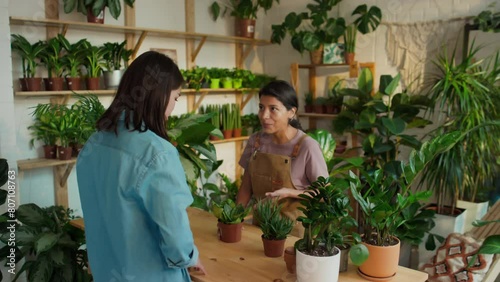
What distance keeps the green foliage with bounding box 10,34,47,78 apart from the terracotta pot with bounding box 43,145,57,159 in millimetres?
538

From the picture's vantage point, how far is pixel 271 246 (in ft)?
5.33

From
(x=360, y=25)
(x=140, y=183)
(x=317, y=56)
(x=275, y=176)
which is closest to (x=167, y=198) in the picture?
(x=140, y=183)

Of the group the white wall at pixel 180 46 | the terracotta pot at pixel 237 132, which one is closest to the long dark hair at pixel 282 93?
A: the white wall at pixel 180 46

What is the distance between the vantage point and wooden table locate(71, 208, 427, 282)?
4.82ft

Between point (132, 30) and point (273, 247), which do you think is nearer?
point (273, 247)

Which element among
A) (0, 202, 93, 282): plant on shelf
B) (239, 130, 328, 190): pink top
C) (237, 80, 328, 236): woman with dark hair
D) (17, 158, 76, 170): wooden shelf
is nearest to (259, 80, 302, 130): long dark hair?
(237, 80, 328, 236): woman with dark hair

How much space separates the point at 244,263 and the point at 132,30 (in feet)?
9.20

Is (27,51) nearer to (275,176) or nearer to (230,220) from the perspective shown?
(275,176)

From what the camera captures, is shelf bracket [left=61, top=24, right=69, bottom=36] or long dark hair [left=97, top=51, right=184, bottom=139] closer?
long dark hair [left=97, top=51, right=184, bottom=139]

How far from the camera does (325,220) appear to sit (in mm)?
1376

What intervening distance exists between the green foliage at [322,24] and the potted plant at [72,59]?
1.97 m

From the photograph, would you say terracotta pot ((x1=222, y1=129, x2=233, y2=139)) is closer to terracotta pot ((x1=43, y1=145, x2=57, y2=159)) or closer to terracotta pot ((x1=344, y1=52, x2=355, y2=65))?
terracotta pot ((x1=344, y1=52, x2=355, y2=65))

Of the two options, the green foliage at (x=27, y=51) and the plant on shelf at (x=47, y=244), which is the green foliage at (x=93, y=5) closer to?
the green foliage at (x=27, y=51)

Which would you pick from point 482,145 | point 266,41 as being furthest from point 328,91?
point 482,145
